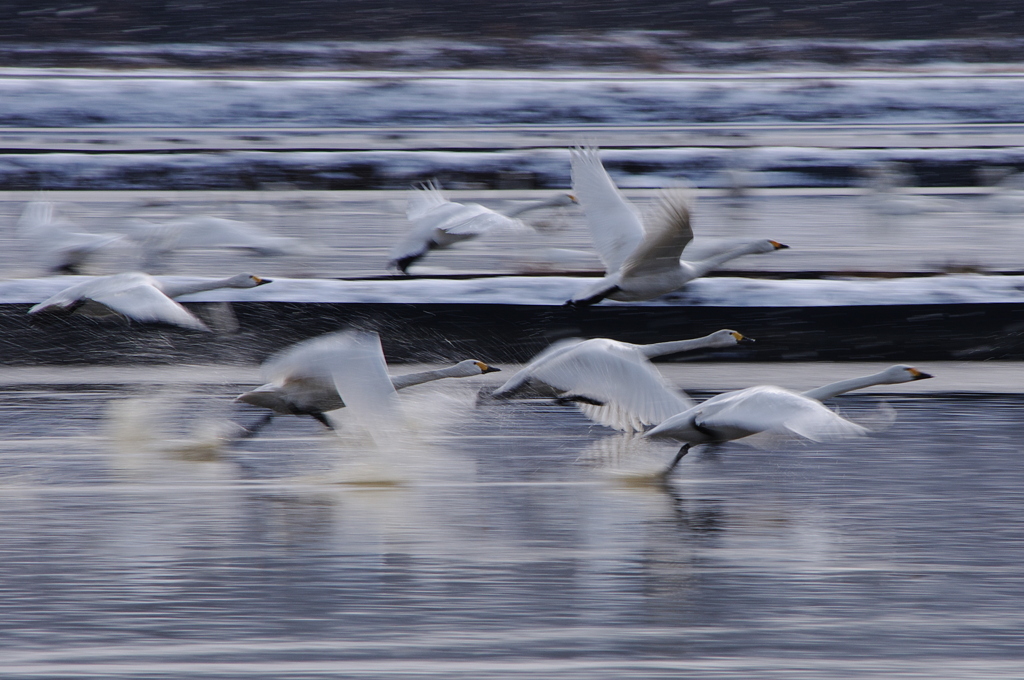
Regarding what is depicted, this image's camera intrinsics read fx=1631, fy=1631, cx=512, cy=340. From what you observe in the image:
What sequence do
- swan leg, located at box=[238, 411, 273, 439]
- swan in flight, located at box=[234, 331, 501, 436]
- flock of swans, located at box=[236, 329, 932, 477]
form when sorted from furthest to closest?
swan leg, located at box=[238, 411, 273, 439] < swan in flight, located at box=[234, 331, 501, 436] < flock of swans, located at box=[236, 329, 932, 477]

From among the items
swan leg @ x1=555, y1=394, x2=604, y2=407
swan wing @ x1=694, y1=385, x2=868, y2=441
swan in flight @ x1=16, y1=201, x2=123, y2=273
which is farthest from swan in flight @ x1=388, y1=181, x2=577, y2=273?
swan wing @ x1=694, y1=385, x2=868, y2=441

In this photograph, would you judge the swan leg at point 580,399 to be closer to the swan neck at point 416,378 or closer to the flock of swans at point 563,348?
the flock of swans at point 563,348

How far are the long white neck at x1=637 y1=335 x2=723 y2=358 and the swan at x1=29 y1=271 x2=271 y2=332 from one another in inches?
76.3

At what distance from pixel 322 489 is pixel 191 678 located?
6.94 ft

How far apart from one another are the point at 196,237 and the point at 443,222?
143 cm

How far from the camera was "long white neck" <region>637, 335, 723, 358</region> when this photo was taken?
679cm

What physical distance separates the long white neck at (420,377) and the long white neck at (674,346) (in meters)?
0.79

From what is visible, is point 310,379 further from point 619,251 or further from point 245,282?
point 619,251

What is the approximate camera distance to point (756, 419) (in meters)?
5.69

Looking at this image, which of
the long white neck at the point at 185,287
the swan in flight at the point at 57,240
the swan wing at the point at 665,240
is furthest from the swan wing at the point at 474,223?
the swan in flight at the point at 57,240

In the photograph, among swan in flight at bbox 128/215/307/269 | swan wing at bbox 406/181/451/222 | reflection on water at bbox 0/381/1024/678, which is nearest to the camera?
reflection on water at bbox 0/381/1024/678

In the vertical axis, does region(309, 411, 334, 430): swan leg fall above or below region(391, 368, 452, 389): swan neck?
below

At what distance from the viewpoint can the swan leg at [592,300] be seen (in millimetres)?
8469

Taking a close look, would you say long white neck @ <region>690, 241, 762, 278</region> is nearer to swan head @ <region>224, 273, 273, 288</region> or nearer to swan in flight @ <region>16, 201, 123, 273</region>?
swan head @ <region>224, 273, 273, 288</region>
